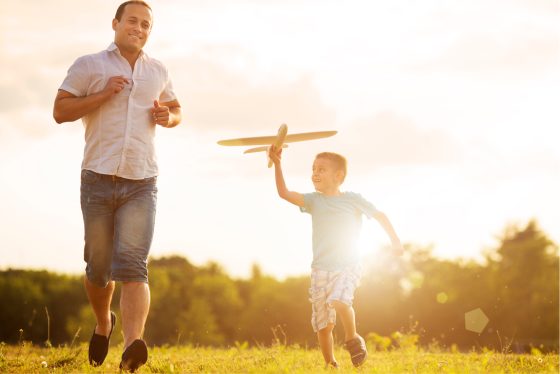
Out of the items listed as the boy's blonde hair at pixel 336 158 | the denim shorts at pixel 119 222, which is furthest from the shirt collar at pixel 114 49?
the boy's blonde hair at pixel 336 158

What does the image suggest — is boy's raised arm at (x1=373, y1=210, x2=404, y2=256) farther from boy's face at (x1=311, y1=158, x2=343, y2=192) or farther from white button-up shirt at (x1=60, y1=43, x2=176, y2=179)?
white button-up shirt at (x1=60, y1=43, x2=176, y2=179)

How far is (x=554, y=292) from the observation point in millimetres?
39562

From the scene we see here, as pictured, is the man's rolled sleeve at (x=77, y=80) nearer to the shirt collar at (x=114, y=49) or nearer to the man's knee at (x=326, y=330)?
the shirt collar at (x=114, y=49)

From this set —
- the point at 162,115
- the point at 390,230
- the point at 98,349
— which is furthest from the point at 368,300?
the point at 162,115

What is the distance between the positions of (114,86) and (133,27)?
0.56 metres

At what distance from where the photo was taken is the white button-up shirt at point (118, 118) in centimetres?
557

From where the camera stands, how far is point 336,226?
6.36 m

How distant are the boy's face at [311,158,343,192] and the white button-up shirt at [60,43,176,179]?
4.86 feet

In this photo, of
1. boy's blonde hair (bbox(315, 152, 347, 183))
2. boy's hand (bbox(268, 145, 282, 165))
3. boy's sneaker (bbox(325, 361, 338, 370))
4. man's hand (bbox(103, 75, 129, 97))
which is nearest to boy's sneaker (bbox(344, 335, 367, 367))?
boy's sneaker (bbox(325, 361, 338, 370))

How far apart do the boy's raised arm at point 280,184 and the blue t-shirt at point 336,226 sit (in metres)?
0.06

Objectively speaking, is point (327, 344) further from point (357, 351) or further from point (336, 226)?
point (336, 226)

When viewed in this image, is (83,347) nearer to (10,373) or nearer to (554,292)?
(10,373)

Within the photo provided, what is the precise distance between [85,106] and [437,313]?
127 feet

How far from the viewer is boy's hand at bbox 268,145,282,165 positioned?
6262 millimetres
